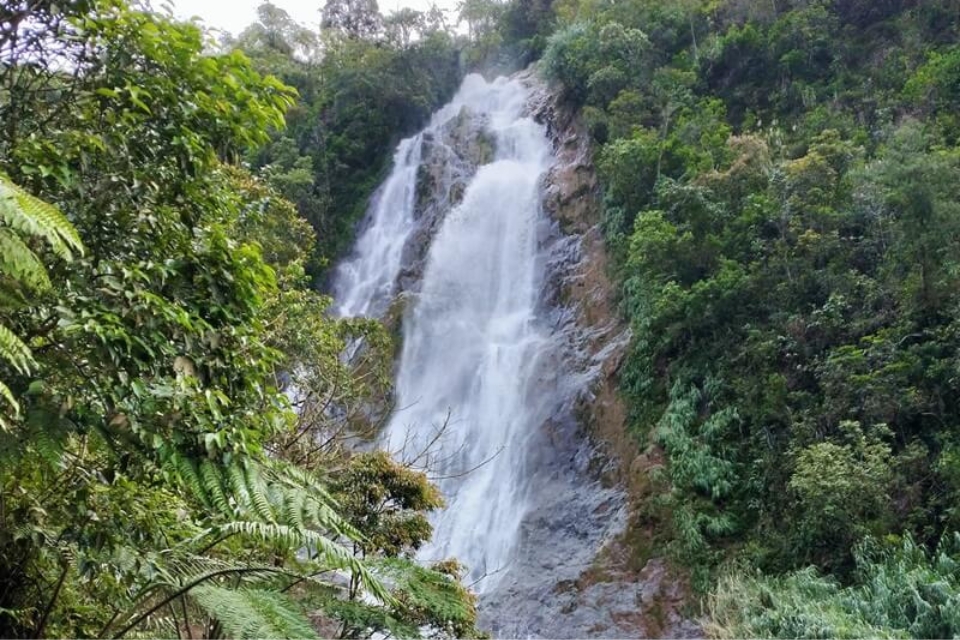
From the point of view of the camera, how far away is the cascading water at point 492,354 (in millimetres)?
13492

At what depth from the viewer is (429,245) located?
23156 mm

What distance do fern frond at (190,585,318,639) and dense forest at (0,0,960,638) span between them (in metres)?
0.02

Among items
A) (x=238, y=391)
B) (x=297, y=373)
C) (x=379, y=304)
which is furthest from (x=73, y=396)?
(x=379, y=304)

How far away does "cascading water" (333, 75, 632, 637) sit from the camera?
13.5 m

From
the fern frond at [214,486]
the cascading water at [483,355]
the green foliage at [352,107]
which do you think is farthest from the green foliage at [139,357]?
the green foliage at [352,107]

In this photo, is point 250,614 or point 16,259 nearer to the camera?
point 16,259

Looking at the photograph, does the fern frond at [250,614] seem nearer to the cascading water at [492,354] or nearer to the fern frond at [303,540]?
the fern frond at [303,540]

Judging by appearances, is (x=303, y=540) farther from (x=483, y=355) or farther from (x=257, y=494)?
(x=483, y=355)

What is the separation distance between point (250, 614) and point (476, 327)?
16.9 m

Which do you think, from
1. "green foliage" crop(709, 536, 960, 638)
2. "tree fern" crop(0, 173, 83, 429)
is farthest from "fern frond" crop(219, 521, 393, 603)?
"green foliage" crop(709, 536, 960, 638)

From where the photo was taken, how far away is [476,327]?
19844mm

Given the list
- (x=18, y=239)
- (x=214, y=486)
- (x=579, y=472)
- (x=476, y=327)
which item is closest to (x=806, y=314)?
(x=579, y=472)

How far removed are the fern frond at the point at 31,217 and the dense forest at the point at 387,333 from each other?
1 centimetres

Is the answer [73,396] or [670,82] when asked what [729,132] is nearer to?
[670,82]
